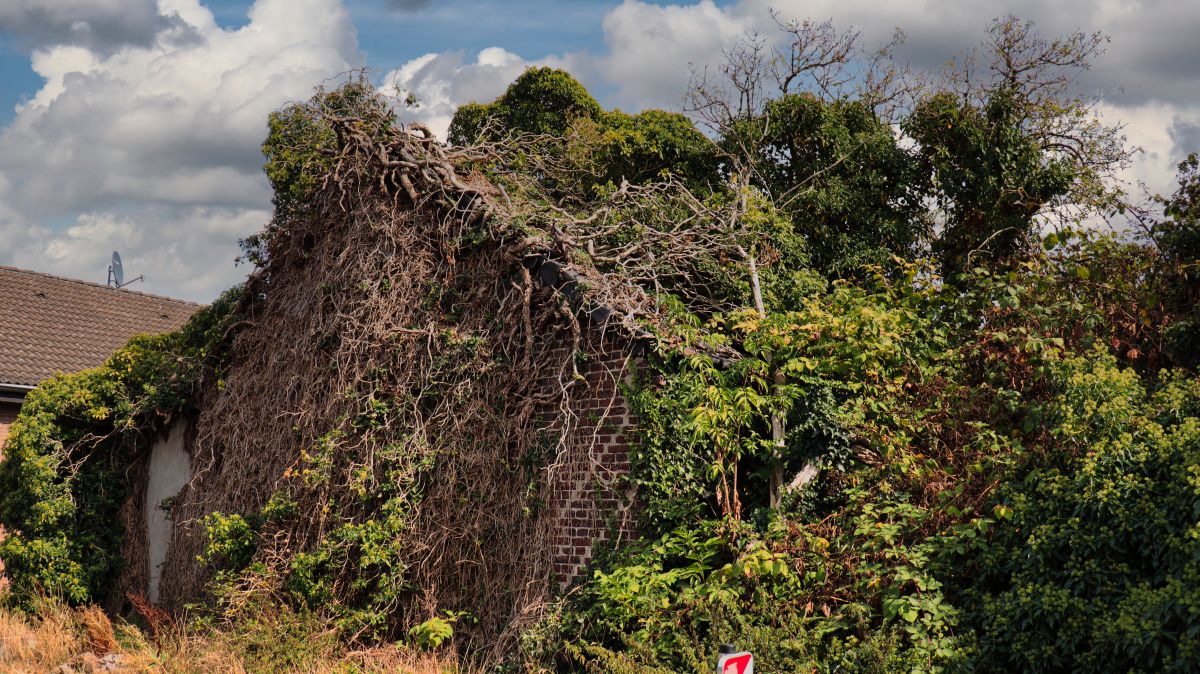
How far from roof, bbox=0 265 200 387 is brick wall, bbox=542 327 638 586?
13217 millimetres

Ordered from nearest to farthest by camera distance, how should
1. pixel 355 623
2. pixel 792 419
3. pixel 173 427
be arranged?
pixel 792 419 < pixel 355 623 < pixel 173 427

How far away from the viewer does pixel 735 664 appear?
553 cm

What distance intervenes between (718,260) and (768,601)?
15.8 feet

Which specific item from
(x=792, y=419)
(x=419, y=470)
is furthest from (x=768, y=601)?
(x=419, y=470)

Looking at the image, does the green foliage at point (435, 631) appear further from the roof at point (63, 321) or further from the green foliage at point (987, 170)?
the roof at point (63, 321)

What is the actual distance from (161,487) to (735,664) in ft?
39.1

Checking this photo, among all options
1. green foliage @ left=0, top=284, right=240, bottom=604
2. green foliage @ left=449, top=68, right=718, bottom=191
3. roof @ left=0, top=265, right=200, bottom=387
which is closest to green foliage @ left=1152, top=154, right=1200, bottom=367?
green foliage @ left=449, top=68, right=718, bottom=191

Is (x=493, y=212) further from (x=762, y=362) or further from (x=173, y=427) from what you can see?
(x=173, y=427)

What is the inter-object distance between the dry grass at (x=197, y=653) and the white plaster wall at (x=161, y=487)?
68.1 inches

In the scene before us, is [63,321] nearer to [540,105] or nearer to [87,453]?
[87,453]

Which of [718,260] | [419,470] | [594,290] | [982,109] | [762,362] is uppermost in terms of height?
[982,109]

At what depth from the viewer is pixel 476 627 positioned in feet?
32.7

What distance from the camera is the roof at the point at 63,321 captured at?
19.7m

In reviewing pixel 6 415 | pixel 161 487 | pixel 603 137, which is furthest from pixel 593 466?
pixel 6 415
